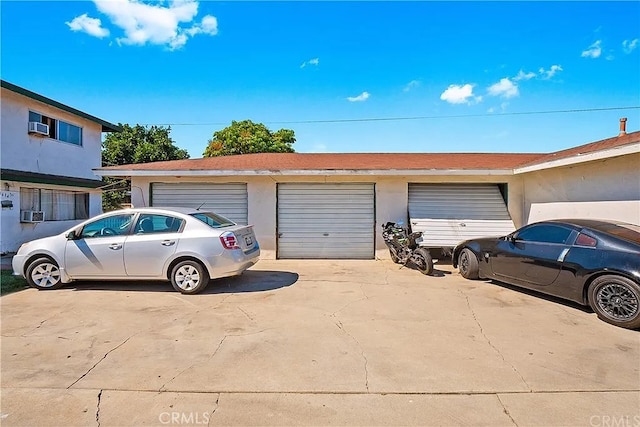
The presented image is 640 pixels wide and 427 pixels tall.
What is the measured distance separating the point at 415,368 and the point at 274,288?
3.70 meters

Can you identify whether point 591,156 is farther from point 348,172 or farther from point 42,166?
point 42,166

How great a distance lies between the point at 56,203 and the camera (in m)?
13.3

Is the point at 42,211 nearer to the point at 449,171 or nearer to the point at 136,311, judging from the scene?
the point at 136,311

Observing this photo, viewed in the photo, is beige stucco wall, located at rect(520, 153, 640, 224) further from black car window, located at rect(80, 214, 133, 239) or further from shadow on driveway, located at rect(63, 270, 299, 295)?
black car window, located at rect(80, 214, 133, 239)

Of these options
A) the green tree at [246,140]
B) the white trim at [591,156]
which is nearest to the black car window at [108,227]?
the white trim at [591,156]

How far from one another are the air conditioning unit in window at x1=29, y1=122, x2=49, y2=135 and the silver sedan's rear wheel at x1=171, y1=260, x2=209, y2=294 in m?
10.2

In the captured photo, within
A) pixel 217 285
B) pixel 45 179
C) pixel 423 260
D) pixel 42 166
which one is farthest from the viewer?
pixel 42 166

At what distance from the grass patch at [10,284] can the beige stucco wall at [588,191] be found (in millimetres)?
11782

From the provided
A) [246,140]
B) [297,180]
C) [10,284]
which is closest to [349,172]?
[297,180]

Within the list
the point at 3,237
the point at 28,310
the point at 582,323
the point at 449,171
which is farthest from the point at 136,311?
the point at 3,237

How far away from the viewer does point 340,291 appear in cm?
659

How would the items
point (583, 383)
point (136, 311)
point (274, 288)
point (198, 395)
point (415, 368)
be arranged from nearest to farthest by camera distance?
point (198, 395) < point (583, 383) < point (415, 368) < point (136, 311) < point (274, 288)

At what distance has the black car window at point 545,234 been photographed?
5.72 m

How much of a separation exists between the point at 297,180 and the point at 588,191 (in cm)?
698
